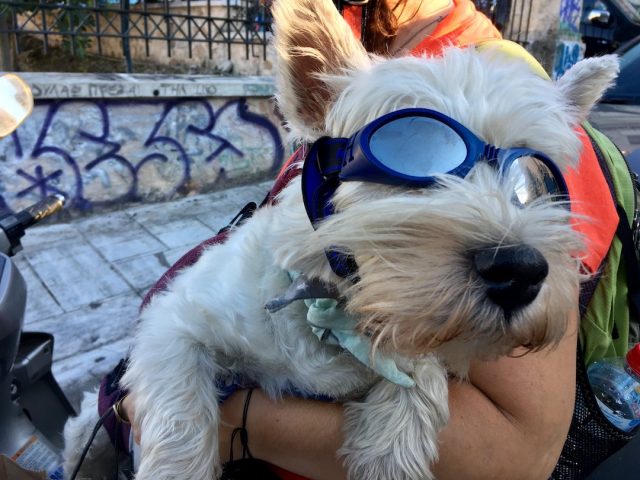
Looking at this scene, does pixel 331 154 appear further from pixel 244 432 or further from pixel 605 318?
pixel 605 318

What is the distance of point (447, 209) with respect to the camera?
1095 millimetres

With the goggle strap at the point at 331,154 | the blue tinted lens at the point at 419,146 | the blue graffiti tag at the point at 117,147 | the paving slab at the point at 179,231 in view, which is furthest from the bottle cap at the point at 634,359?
the blue graffiti tag at the point at 117,147

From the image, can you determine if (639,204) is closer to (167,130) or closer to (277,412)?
(277,412)

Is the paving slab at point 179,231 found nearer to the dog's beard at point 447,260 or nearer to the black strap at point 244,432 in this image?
the black strap at point 244,432

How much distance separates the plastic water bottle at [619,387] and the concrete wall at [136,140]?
4.10 metres

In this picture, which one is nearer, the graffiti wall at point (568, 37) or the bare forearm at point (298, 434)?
the bare forearm at point (298, 434)

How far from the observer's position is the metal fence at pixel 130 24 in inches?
204

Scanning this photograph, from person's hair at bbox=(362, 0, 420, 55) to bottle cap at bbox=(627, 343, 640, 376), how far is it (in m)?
1.26

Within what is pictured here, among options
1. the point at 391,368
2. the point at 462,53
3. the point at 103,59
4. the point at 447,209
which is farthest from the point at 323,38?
the point at 103,59

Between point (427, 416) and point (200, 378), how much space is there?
2.08 ft

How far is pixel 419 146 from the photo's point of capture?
1159 mm

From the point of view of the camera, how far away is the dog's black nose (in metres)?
1.05

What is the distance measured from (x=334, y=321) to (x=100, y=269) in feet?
13.0

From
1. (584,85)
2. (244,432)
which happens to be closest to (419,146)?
(584,85)
